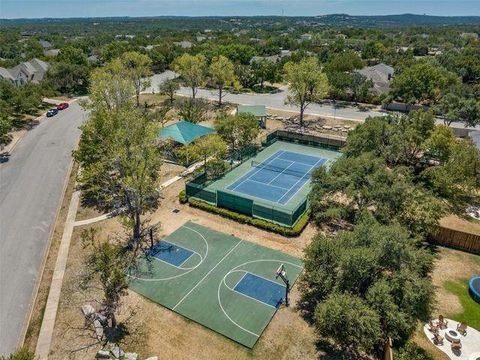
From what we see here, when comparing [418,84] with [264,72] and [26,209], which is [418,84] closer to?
[264,72]

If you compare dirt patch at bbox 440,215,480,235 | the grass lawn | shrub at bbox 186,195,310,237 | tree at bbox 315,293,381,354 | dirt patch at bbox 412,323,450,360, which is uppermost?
tree at bbox 315,293,381,354

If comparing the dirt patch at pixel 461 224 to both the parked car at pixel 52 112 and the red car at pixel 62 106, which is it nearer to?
the parked car at pixel 52 112

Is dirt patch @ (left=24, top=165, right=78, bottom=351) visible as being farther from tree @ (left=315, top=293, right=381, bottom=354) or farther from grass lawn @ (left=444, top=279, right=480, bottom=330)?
grass lawn @ (left=444, top=279, right=480, bottom=330)

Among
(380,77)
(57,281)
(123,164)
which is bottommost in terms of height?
(57,281)

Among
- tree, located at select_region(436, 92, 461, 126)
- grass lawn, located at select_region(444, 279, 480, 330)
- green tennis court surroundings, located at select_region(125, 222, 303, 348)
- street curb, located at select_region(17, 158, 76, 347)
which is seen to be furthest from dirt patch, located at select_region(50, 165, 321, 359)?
tree, located at select_region(436, 92, 461, 126)

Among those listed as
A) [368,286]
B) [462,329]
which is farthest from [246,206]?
[462,329]

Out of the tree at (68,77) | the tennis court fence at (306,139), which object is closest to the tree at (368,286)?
the tennis court fence at (306,139)

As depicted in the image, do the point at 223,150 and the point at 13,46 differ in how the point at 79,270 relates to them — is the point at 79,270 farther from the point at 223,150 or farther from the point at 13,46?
the point at 13,46
